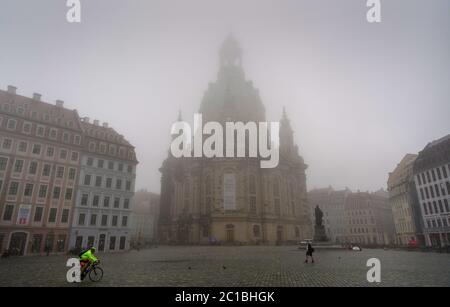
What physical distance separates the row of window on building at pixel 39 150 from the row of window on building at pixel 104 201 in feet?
18.2

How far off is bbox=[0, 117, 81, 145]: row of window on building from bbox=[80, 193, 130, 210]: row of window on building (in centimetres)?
798

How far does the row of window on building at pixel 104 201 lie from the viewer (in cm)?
3946

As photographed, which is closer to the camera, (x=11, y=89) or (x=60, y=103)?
(x=11, y=89)

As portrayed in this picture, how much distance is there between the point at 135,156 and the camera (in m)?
47.4

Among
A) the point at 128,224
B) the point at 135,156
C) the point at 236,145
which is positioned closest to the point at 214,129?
the point at 236,145

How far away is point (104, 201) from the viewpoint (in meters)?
41.5

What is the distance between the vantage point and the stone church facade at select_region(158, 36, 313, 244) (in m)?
61.0

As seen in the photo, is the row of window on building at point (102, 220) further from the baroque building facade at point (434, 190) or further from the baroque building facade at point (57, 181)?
the baroque building facade at point (434, 190)

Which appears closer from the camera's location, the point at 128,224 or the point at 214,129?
the point at 128,224

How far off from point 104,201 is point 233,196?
1152 inches

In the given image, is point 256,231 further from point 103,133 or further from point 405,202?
point 103,133

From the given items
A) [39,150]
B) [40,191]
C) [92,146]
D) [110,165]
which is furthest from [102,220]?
[39,150]

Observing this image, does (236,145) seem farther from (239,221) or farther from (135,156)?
(135,156)
